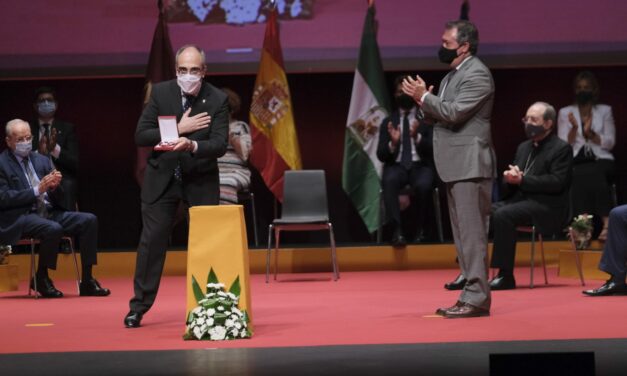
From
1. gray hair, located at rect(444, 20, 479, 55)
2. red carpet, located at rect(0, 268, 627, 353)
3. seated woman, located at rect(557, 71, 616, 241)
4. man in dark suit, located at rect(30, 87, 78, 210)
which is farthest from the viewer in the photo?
seated woman, located at rect(557, 71, 616, 241)

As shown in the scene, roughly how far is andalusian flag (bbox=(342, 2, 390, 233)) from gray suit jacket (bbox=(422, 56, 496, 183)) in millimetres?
3595

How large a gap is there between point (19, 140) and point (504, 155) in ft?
15.6

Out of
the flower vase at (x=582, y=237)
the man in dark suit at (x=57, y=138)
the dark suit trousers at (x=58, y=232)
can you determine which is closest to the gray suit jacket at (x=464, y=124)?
the flower vase at (x=582, y=237)

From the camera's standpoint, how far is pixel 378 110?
947 centimetres

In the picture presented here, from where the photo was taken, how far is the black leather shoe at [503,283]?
24.2ft

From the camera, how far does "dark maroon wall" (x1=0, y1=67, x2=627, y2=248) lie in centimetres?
1030

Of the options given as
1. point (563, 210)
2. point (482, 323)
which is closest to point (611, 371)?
point (482, 323)

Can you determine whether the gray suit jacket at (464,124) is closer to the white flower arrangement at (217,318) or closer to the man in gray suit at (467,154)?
the man in gray suit at (467,154)

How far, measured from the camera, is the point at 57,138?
355 inches

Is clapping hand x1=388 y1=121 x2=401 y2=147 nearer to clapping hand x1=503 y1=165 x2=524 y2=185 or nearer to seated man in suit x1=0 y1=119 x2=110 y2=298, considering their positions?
clapping hand x1=503 y1=165 x2=524 y2=185

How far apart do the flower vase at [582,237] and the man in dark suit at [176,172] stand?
11.5 ft

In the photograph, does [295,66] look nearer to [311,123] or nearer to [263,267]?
[311,123]

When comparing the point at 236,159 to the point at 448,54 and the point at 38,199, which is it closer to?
the point at 38,199

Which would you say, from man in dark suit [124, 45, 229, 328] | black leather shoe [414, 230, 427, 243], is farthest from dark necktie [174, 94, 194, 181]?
black leather shoe [414, 230, 427, 243]
